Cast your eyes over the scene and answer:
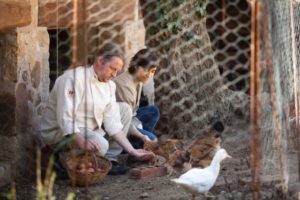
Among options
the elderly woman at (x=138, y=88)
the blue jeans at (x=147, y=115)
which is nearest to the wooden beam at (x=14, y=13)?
the elderly woman at (x=138, y=88)

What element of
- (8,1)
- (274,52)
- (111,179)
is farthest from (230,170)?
(8,1)

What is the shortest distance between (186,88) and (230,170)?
1.79 m

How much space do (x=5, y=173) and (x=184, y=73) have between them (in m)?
2.71

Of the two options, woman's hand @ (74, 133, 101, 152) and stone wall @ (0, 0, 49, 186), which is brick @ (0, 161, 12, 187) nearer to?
stone wall @ (0, 0, 49, 186)

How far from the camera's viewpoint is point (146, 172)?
6359mm

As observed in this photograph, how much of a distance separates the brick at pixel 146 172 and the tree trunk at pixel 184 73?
1.68 metres

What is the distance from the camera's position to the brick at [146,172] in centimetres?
634

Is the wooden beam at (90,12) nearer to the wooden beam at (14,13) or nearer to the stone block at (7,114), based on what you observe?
the wooden beam at (14,13)

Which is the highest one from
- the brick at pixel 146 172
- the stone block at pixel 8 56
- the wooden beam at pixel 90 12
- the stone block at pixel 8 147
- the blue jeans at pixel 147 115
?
the wooden beam at pixel 90 12

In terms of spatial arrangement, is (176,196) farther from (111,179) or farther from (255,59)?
(255,59)

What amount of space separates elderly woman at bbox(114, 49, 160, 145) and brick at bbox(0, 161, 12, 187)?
4.12ft

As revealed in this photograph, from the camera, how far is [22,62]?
6.18m

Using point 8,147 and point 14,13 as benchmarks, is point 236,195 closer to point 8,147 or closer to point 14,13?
point 8,147

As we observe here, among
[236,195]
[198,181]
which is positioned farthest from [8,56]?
[236,195]
